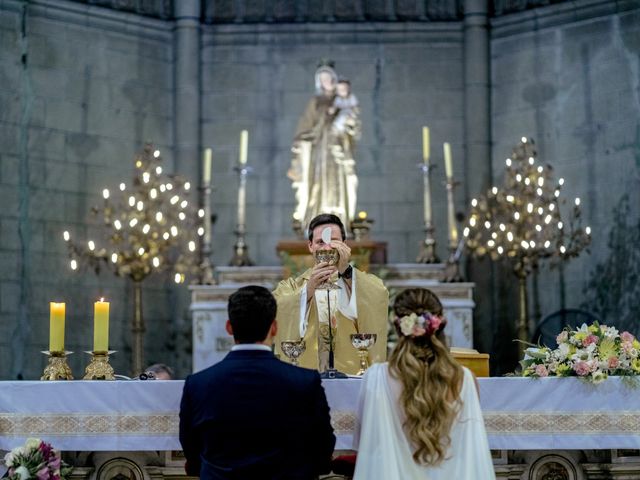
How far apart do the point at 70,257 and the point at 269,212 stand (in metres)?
3.01

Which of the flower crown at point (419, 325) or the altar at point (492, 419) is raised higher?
the flower crown at point (419, 325)

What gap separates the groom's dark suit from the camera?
4359 mm

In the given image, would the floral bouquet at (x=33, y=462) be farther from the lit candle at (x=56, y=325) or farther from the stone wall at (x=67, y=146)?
the stone wall at (x=67, y=146)

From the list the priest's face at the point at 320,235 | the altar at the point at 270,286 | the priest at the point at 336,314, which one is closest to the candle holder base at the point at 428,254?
the altar at the point at 270,286

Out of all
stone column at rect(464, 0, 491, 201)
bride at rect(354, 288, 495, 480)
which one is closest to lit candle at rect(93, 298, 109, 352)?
bride at rect(354, 288, 495, 480)

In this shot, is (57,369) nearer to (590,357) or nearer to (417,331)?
(417,331)

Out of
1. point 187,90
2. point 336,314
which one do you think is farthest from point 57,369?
point 187,90

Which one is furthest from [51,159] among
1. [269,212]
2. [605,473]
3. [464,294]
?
[605,473]

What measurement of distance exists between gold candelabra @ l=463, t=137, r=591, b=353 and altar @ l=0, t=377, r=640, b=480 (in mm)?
A: 7383

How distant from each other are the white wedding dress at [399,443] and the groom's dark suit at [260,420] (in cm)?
16

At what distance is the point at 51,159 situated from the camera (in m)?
14.2

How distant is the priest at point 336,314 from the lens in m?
6.34

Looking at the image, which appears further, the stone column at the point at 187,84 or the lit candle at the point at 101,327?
the stone column at the point at 187,84

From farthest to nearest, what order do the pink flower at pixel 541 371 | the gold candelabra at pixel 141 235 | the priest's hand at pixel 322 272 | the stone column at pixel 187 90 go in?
1. the stone column at pixel 187 90
2. the gold candelabra at pixel 141 235
3. the priest's hand at pixel 322 272
4. the pink flower at pixel 541 371
